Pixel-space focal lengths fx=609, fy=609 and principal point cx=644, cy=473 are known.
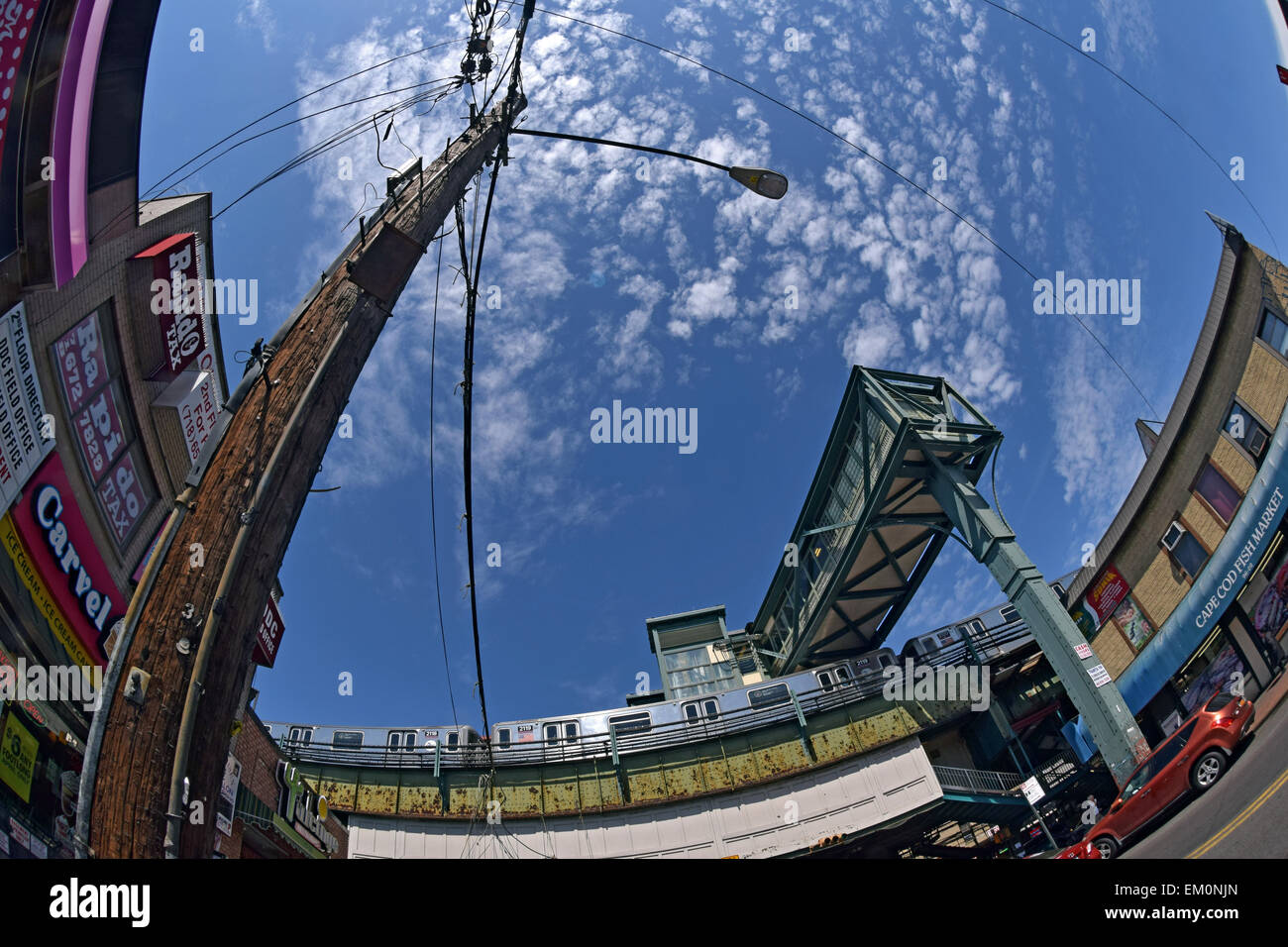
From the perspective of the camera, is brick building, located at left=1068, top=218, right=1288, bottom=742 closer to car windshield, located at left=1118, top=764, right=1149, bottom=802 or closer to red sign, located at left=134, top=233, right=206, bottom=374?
car windshield, located at left=1118, top=764, right=1149, bottom=802

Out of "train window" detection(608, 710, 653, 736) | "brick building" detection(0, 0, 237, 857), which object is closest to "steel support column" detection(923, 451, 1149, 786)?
"train window" detection(608, 710, 653, 736)

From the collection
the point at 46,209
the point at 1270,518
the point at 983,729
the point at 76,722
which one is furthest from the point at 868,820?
the point at 46,209

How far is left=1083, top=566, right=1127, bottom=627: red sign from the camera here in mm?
27000

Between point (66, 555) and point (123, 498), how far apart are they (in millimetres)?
2650

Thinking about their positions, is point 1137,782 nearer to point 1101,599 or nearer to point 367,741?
point 1101,599

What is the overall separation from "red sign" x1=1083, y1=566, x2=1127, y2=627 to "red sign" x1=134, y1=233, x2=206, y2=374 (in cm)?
3558

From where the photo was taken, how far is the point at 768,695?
31.7 m

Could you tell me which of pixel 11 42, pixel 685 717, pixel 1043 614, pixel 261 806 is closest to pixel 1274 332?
pixel 1043 614

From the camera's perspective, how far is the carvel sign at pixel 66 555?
10.2 m

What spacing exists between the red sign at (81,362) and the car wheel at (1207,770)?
890 inches

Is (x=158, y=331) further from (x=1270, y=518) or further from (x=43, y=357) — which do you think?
(x=1270, y=518)

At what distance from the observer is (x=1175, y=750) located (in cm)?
1228
